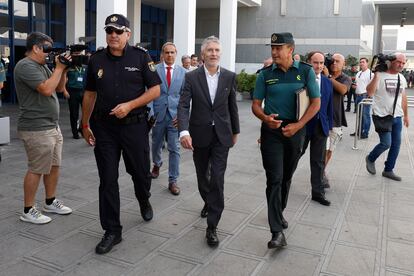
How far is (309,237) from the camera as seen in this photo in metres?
4.07

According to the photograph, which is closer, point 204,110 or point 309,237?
point 204,110

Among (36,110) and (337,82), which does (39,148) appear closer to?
(36,110)

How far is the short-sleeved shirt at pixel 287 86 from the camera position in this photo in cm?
376

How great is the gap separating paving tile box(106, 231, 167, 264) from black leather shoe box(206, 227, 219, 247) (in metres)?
0.40

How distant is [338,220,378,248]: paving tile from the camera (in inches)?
158

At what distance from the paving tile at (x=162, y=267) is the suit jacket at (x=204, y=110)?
40.3 inches

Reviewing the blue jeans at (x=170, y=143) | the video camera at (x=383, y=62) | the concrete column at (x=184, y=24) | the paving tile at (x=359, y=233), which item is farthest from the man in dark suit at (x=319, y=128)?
the concrete column at (x=184, y=24)

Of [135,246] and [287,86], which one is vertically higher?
[287,86]

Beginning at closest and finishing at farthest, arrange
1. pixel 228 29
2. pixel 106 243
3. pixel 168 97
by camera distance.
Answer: pixel 106 243 < pixel 168 97 < pixel 228 29

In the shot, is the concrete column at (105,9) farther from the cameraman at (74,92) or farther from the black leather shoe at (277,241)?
the black leather shoe at (277,241)

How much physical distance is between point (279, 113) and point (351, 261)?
1.35m

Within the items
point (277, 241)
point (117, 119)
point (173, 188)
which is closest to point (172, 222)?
point (173, 188)

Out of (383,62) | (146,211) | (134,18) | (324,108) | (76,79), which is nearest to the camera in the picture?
(146,211)

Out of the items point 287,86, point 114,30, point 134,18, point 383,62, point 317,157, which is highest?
point 134,18
